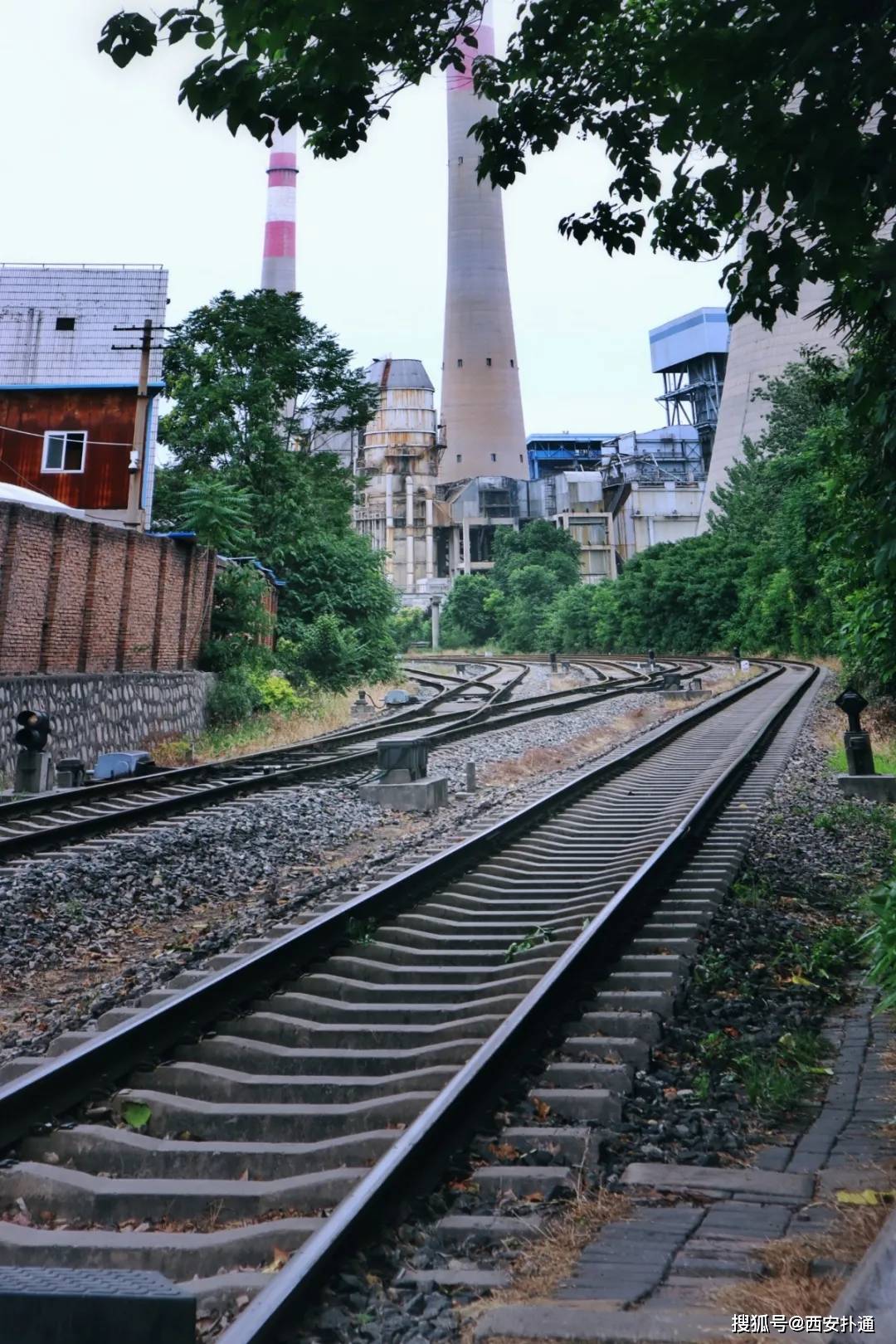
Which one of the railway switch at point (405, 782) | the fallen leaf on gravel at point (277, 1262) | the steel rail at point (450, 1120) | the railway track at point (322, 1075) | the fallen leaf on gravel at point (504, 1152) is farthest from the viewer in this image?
the railway switch at point (405, 782)

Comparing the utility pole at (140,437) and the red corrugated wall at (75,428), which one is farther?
the red corrugated wall at (75,428)

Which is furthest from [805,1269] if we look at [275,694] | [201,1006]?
[275,694]

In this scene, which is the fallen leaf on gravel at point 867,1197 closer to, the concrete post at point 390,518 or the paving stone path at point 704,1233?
the paving stone path at point 704,1233

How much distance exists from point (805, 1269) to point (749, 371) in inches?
2965

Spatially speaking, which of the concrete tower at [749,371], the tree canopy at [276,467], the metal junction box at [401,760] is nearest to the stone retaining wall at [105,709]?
the metal junction box at [401,760]

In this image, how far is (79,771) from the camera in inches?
540

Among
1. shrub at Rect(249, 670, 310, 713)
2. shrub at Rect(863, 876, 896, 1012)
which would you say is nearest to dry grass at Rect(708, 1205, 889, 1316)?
shrub at Rect(863, 876, 896, 1012)

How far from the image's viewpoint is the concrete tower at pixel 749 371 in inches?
2803

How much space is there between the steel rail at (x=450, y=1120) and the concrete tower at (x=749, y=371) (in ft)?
→ 220

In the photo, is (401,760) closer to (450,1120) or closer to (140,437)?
(450,1120)

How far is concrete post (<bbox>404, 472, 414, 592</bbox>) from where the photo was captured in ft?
281

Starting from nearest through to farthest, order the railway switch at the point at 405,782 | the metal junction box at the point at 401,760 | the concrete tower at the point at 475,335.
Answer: the railway switch at the point at 405,782 → the metal junction box at the point at 401,760 → the concrete tower at the point at 475,335

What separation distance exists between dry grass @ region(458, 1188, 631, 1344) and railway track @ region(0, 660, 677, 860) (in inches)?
279

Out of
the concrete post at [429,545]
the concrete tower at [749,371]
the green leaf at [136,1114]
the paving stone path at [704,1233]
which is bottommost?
the green leaf at [136,1114]
